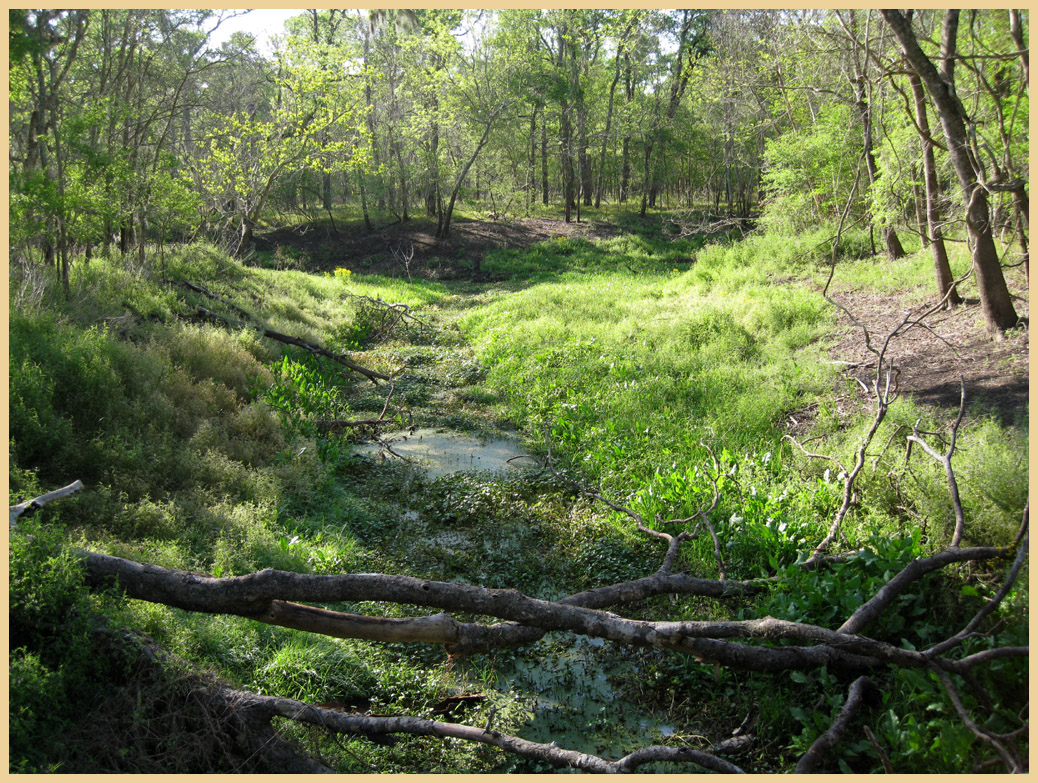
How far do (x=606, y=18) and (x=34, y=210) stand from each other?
99.3ft

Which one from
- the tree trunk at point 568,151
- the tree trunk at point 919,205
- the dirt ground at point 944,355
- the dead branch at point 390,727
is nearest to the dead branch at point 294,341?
the dirt ground at point 944,355

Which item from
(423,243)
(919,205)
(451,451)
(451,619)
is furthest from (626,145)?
(451,619)

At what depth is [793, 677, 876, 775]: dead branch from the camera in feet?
10.3

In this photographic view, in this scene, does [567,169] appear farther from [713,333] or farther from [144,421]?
[144,421]

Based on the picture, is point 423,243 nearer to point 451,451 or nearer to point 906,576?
point 451,451

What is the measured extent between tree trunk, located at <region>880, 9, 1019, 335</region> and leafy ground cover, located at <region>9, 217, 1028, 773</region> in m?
0.46

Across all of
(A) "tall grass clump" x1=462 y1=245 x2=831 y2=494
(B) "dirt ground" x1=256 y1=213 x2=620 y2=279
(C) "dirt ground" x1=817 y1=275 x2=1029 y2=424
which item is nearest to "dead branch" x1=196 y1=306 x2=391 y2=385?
(A) "tall grass clump" x1=462 y1=245 x2=831 y2=494

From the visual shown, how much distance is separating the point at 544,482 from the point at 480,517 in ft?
3.22

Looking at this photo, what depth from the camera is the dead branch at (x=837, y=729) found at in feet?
10.3

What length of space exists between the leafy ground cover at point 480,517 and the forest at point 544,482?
3 centimetres

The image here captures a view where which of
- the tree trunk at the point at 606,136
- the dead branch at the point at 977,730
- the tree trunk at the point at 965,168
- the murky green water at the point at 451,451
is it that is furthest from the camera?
the tree trunk at the point at 606,136

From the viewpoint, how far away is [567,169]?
31.0 m

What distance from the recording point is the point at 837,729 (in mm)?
3275

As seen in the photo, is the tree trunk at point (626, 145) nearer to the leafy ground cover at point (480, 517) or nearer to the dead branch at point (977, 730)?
the leafy ground cover at point (480, 517)
